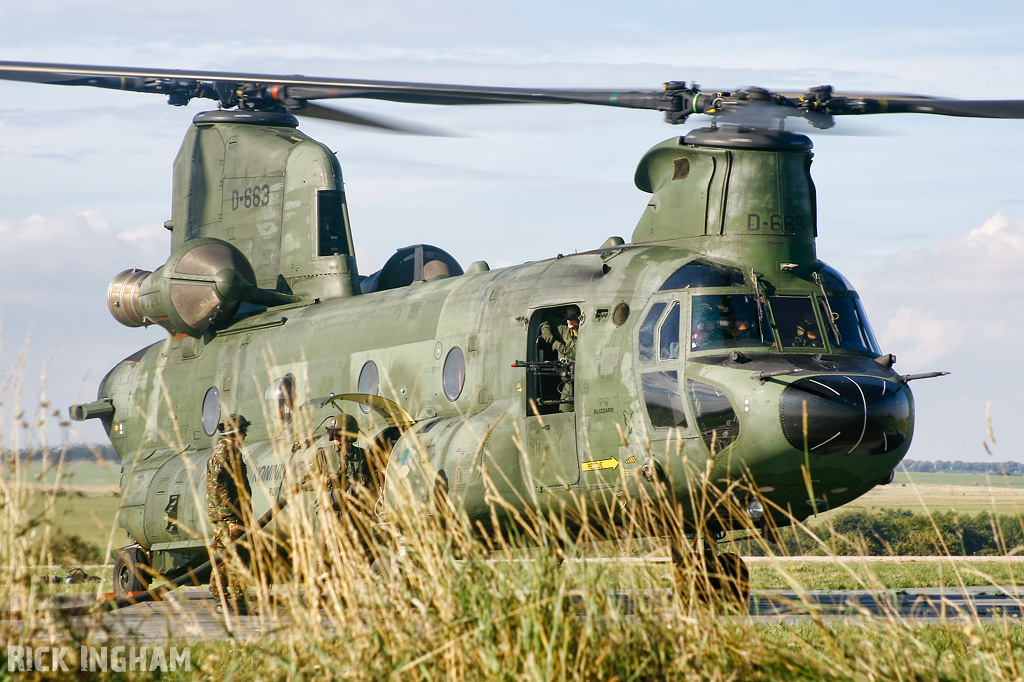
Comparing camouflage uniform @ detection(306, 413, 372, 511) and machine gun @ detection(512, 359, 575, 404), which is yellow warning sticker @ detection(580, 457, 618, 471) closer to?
machine gun @ detection(512, 359, 575, 404)

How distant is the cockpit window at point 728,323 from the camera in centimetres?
1009

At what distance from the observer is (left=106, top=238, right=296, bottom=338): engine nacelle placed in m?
15.1

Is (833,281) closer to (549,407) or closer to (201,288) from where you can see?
(549,407)

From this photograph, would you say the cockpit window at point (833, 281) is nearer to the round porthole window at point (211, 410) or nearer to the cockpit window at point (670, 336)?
the cockpit window at point (670, 336)

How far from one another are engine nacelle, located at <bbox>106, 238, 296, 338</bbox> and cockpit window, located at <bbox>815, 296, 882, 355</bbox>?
7.72 meters

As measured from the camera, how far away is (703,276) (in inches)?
411

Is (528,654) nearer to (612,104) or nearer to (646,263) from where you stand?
(646,263)

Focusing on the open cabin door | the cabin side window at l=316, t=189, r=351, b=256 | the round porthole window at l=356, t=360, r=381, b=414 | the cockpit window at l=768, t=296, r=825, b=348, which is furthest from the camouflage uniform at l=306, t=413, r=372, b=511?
the cockpit window at l=768, t=296, r=825, b=348

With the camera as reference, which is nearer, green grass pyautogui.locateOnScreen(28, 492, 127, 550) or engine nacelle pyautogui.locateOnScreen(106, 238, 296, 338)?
green grass pyautogui.locateOnScreen(28, 492, 127, 550)

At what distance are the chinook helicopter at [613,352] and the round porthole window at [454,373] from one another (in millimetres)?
22

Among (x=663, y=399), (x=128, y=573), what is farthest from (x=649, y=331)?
(x=128, y=573)

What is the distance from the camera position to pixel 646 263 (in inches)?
Result: 427

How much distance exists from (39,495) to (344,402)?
707 centimetres

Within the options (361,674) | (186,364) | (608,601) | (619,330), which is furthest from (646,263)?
(186,364)
